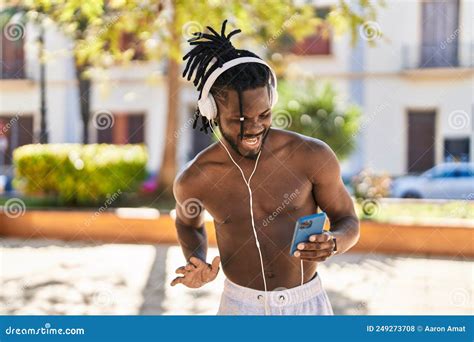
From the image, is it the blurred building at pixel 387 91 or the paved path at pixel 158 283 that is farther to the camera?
the blurred building at pixel 387 91

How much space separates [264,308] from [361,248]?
5.57 meters

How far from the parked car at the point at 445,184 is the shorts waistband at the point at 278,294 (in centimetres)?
1001

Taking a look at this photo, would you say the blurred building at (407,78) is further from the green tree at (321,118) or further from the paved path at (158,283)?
the paved path at (158,283)

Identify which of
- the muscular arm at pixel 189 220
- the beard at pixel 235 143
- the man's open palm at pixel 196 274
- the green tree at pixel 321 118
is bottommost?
the green tree at pixel 321 118

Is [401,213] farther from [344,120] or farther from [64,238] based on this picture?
[64,238]

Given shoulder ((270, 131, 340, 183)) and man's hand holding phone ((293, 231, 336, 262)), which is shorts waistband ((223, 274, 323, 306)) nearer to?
man's hand holding phone ((293, 231, 336, 262))

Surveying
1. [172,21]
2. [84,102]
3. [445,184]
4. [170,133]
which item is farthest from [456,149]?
[172,21]

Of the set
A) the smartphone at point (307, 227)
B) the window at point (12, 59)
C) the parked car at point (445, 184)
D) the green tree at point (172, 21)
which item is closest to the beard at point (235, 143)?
the smartphone at point (307, 227)

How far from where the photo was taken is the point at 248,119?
→ 245 cm

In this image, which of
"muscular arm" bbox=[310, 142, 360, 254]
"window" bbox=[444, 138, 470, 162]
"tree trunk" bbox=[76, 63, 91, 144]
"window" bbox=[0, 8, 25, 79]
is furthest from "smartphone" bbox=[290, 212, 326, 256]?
"window" bbox=[0, 8, 25, 79]

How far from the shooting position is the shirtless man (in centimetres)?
254

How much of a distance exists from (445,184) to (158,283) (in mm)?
7440

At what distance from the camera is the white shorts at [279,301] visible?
2.58 metres
